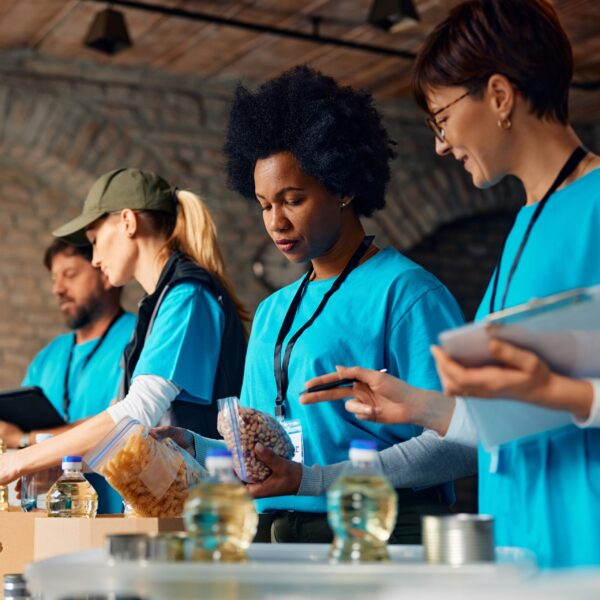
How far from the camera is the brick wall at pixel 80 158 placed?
226 inches

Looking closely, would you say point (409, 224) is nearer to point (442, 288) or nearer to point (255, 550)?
point (442, 288)

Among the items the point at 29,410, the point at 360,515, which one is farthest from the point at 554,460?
the point at 29,410

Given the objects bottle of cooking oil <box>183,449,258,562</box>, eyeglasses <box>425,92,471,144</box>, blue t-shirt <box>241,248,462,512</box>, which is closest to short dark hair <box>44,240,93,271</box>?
blue t-shirt <box>241,248,462,512</box>

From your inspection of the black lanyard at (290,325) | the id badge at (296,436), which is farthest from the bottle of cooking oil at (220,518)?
the black lanyard at (290,325)

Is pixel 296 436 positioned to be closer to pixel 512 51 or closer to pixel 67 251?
pixel 512 51

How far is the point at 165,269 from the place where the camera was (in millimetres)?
2758

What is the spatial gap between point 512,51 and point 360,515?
2.47 ft

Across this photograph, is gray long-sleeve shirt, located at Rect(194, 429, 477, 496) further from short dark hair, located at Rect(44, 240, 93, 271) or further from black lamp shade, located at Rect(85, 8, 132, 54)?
black lamp shade, located at Rect(85, 8, 132, 54)

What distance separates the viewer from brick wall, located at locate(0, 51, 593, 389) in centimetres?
574

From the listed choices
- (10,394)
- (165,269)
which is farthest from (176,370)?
(10,394)

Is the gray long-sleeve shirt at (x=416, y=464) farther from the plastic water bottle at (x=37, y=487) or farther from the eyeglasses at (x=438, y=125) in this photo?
the plastic water bottle at (x=37, y=487)

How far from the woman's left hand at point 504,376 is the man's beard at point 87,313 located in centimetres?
315

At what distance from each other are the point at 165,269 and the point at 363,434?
0.85 metres

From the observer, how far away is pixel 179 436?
7.36ft
